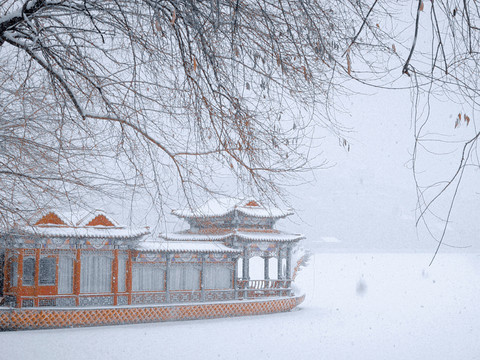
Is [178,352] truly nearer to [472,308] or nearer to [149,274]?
[149,274]

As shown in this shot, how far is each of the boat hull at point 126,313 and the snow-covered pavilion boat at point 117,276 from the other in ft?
0.09

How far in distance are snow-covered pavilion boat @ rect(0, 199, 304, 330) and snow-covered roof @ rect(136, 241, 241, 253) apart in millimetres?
33

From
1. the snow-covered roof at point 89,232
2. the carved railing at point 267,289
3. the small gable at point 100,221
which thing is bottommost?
the carved railing at point 267,289

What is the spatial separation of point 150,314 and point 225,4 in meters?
13.9

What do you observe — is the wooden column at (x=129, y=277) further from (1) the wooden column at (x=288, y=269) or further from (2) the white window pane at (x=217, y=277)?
(1) the wooden column at (x=288, y=269)

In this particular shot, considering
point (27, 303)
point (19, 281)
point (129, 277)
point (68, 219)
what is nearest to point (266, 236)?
point (129, 277)

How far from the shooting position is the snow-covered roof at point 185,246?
57.1ft

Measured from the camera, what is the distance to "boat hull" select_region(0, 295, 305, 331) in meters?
15.1

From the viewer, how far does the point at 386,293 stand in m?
33.3

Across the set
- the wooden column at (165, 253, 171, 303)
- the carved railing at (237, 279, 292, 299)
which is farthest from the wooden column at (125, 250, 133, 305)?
the carved railing at (237, 279, 292, 299)

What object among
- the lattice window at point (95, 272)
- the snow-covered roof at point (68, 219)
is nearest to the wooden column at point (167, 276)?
the lattice window at point (95, 272)

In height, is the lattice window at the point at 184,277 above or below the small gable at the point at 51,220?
below

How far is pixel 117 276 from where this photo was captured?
669 inches

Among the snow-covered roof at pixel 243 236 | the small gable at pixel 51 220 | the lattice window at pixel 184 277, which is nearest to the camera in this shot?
the small gable at pixel 51 220
